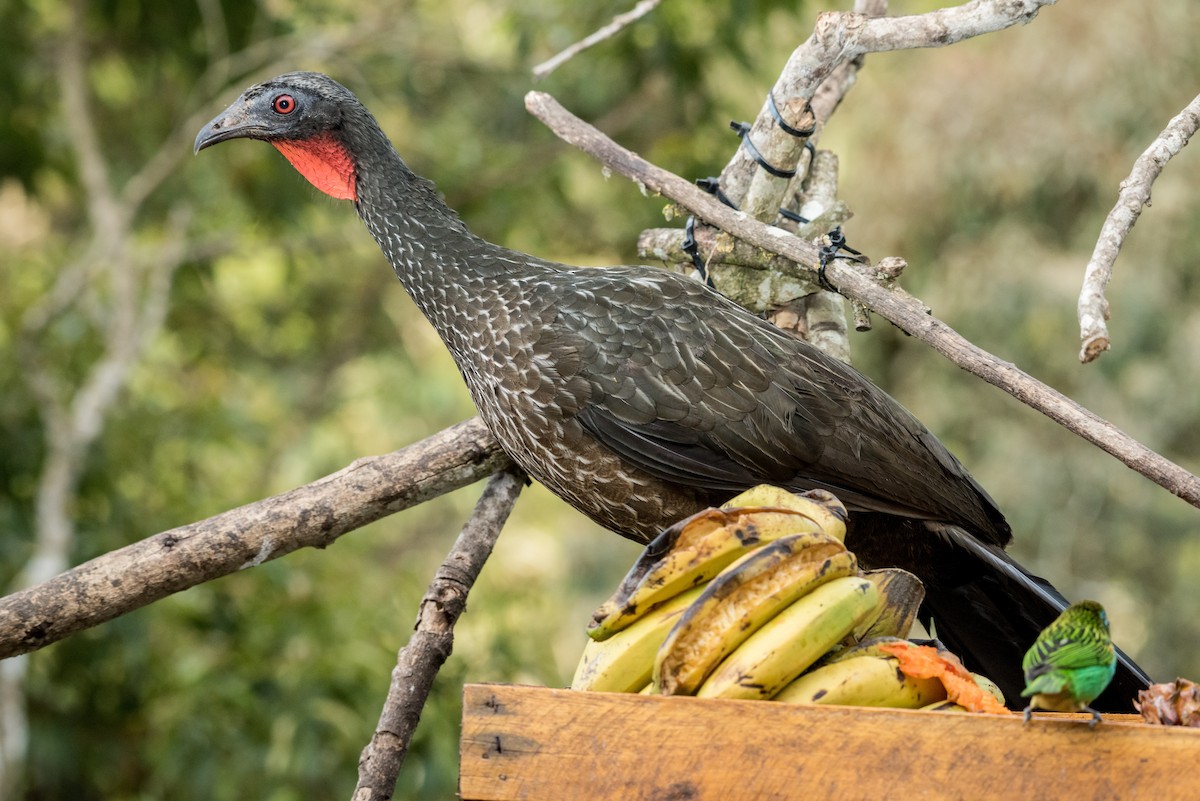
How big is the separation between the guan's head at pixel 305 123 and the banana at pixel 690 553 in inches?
53.8

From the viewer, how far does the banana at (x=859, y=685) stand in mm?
1758

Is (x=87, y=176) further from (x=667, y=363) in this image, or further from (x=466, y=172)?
(x=667, y=363)

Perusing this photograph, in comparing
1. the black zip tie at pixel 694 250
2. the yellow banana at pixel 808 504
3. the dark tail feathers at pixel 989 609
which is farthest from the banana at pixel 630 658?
the black zip tie at pixel 694 250

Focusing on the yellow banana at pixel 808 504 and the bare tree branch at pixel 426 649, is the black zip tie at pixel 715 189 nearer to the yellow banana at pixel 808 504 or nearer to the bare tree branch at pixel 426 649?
the bare tree branch at pixel 426 649

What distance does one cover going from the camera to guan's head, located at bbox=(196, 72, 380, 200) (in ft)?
9.15

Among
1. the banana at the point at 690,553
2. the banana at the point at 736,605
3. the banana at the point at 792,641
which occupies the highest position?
the banana at the point at 690,553

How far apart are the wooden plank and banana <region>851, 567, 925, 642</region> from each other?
359 millimetres

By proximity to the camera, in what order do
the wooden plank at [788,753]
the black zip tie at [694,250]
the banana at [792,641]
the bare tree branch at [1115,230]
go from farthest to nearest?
the black zip tie at [694,250] → the bare tree branch at [1115,230] → the banana at [792,641] → the wooden plank at [788,753]

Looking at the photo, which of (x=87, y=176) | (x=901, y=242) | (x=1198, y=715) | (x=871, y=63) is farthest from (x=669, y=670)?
(x=871, y=63)

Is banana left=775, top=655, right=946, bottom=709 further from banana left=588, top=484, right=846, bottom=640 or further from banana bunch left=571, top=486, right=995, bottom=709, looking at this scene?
banana left=588, top=484, right=846, bottom=640

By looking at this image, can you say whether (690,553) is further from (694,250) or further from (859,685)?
(694,250)

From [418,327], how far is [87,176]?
4.45 m

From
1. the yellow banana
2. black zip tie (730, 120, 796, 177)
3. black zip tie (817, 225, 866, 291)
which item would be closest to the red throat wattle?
black zip tie (730, 120, 796, 177)

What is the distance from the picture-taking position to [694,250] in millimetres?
3057
